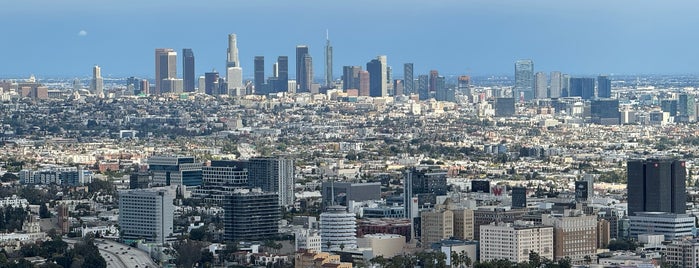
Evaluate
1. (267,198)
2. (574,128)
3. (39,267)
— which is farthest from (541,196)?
(574,128)

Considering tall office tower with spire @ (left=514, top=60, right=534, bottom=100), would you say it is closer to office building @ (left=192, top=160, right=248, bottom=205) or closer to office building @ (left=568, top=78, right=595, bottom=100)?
office building @ (left=568, top=78, right=595, bottom=100)

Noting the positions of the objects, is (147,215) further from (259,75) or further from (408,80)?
(408,80)

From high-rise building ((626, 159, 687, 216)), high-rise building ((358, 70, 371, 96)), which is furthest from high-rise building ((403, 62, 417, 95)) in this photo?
high-rise building ((626, 159, 687, 216))

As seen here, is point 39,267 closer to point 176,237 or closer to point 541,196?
point 176,237

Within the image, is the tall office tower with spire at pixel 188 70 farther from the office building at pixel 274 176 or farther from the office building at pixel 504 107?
the office building at pixel 274 176

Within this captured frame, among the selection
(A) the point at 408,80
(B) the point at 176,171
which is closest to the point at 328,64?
(A) the point at 408,80

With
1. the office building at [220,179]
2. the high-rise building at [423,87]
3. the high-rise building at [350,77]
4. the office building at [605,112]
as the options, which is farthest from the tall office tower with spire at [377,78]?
the office building at [220,179]
